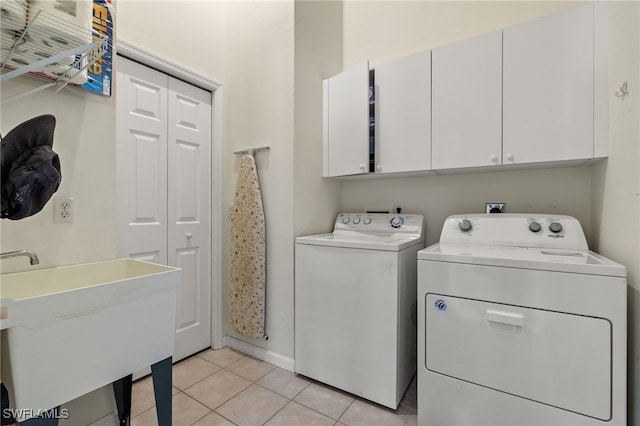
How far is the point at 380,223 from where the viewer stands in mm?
2158

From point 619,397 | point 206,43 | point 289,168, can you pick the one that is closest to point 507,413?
point 619,397

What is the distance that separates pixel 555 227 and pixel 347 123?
1359 mm

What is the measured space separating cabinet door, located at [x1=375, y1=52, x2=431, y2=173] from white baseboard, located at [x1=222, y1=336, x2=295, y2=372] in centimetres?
145

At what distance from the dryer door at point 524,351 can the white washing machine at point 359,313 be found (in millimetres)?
226

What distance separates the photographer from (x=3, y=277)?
105 centimetres

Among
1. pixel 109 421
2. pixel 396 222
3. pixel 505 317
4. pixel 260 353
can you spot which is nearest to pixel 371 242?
pixel 396 222

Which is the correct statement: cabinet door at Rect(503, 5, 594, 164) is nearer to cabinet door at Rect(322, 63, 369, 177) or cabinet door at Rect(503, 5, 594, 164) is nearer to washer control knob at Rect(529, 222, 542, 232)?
washer control knob at Rect(529, 222, 542, 232)

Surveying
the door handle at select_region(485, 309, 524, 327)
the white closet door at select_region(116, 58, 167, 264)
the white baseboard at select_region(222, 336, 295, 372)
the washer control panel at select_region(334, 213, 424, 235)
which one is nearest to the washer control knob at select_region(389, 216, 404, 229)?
the washer control panel at select_region(334, 213, 424, 235)

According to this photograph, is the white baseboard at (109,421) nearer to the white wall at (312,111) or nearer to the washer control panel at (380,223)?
the white wall at (312,111)

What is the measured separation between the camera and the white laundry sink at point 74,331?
0.82 meters

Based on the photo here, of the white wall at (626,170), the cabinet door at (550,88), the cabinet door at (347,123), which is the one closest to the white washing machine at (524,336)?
the white wall at (626,170)

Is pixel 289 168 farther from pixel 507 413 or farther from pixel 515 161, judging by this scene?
pixel 507 413

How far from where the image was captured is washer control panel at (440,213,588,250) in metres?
1.52

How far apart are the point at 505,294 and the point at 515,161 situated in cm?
74
